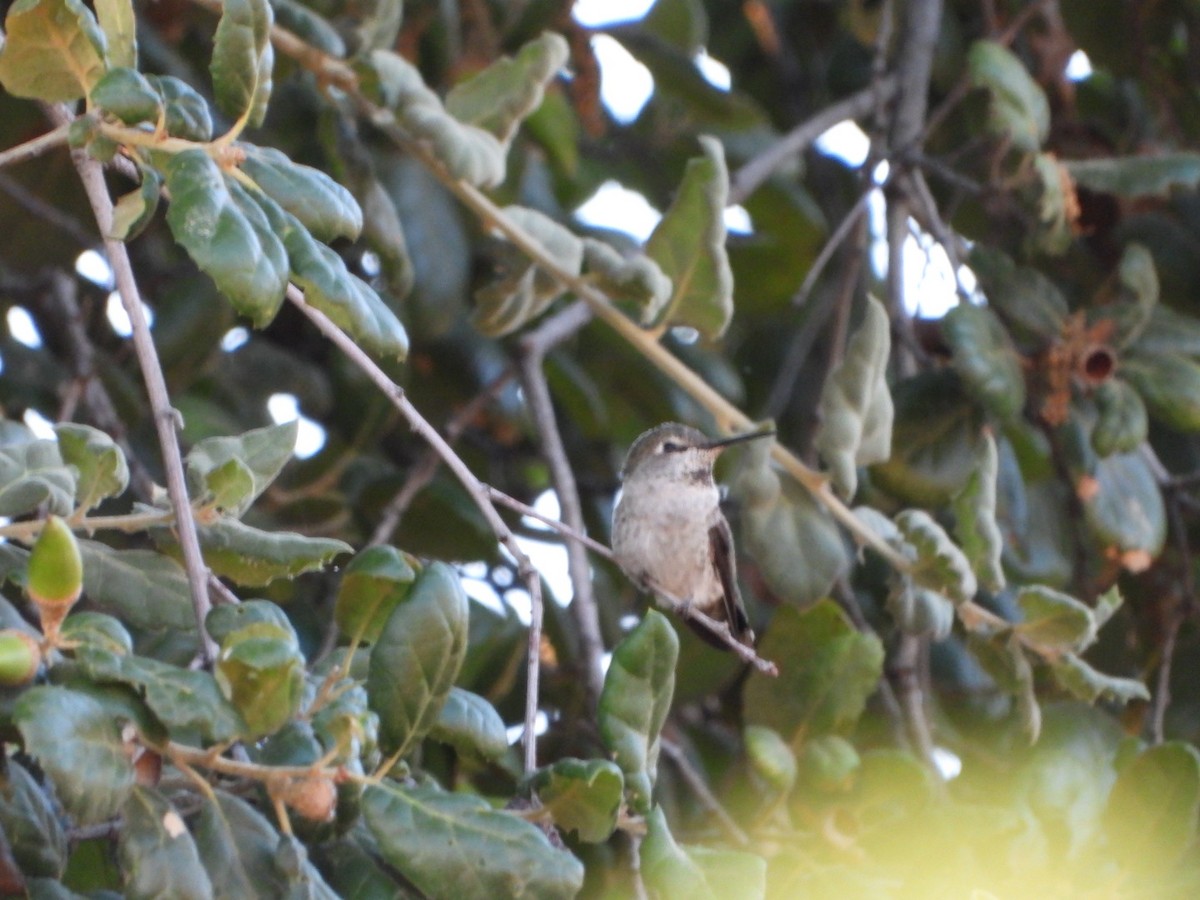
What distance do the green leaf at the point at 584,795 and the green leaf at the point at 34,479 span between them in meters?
0.50

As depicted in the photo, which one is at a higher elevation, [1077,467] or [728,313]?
[728,313]

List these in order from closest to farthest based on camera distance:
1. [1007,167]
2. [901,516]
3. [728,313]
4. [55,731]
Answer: [55,731], [901,516], [728,313], [1007,167]

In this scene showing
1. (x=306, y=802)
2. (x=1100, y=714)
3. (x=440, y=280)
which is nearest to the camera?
(x=306, y=802)

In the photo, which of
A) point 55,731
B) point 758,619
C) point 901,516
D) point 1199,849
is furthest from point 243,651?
point 758,619

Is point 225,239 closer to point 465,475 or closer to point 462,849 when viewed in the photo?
point 465,475

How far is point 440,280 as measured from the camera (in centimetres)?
332

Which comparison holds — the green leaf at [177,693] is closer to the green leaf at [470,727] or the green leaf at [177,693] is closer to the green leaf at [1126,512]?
the green leaf at [470,727]

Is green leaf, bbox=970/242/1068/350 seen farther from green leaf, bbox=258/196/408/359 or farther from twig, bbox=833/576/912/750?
green leaf, bbox=258/196/408/359

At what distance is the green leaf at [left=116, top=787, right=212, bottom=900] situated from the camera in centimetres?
128

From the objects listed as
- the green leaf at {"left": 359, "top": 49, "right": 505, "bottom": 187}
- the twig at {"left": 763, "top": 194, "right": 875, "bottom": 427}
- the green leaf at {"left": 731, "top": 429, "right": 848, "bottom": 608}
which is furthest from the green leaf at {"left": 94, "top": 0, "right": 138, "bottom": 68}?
the twig at {"left": 763, "top": 194, "right": 875, "bottom": 427}

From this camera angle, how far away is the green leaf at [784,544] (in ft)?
8.76

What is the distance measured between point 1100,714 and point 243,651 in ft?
7.10

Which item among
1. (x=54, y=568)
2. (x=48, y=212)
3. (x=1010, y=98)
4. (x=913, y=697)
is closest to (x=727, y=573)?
(x=913, y=697)

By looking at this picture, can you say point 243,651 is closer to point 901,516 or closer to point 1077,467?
point 901,516
